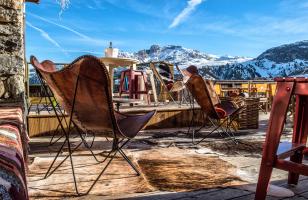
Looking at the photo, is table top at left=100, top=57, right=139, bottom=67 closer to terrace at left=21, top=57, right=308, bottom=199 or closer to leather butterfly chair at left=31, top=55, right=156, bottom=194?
terrace at left=21, top=57, right=308, bottom=199

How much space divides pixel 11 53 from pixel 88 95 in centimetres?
89

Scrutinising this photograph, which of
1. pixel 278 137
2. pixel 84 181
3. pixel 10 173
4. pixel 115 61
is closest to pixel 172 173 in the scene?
pixel 84 181

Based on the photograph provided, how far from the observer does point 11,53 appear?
9.61 ft

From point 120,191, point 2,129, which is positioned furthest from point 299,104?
point 2,129

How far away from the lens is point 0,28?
2891 mm

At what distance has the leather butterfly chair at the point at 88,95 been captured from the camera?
2.30m

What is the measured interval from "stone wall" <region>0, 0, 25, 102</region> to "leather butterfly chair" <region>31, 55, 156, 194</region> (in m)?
0.39

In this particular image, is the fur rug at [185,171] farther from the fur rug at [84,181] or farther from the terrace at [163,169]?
the fur rug at [84,181]

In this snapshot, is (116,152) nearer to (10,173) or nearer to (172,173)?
(172,173)

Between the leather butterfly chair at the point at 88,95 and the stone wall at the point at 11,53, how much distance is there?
1.29 feet

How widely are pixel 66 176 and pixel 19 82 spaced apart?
838 mm

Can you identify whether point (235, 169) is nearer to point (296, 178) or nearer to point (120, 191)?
point (296, 178)

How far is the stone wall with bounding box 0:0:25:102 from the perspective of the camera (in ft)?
9.47

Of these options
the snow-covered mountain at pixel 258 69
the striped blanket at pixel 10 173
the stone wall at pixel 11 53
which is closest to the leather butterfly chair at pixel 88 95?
the stone wall at pixel 11 53
